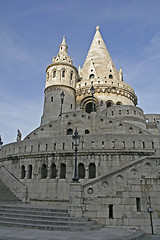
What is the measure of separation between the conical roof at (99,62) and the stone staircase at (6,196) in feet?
85.4

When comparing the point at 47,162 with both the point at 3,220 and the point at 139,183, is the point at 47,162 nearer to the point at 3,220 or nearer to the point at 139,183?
the point at 3,220

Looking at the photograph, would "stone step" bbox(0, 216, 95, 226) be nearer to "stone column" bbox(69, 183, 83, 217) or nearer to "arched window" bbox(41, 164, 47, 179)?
"stone column" bbox(69, 183, 83, 217)

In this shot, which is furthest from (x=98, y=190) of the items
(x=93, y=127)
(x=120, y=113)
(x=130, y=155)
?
(x=120, y=113)

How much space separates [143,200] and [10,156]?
1291cm

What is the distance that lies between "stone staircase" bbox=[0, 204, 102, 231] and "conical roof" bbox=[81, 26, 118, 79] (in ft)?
97.3

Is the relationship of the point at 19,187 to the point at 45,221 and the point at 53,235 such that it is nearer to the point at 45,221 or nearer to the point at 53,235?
the point at 45,221

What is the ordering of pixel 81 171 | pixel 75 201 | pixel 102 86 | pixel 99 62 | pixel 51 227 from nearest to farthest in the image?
pixel 51 227 < pixel 75 201 < pixel 81 171 < pixel 102 86 < pixel 99 62

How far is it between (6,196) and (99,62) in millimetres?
30162

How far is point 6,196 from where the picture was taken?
15414 millimetres

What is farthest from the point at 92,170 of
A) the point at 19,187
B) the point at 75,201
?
the point at 19,187

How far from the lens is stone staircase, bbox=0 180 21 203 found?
14789mm

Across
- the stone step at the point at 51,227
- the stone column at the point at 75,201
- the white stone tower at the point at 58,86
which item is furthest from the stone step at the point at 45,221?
the white stone tower at the point at 58,86

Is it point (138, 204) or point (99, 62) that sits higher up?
point (99, 62)

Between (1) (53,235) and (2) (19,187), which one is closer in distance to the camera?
(1) (53,235)
